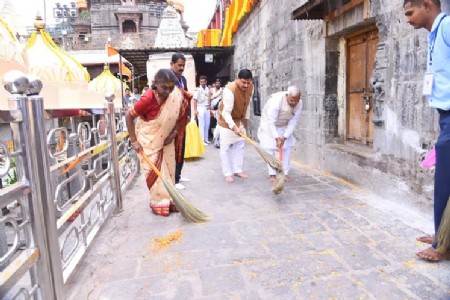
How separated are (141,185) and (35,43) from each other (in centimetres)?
234

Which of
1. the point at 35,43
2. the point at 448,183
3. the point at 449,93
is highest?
the point at 35,43

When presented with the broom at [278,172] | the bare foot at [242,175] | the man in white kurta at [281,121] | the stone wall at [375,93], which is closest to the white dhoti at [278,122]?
the man in white kurta at [281,121]

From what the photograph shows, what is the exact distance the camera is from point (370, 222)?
307cm

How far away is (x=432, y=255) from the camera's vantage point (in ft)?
7.64

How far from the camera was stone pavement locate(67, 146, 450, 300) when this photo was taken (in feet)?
6.86

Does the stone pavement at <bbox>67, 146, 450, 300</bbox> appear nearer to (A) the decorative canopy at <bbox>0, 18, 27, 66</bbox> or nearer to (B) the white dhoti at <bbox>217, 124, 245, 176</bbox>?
(B) the white dhoti at <bbox>217, 124, 245, 176</bbox>

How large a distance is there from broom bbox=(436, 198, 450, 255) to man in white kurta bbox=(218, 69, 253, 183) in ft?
8.67

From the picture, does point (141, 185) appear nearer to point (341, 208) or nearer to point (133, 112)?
point (133, 112)

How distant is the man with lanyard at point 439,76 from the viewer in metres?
2.08

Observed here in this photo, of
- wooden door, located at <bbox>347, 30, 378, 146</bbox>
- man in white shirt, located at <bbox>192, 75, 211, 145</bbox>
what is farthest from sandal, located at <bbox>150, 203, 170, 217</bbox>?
man in white shirt, located at <bbox>192, 75, 211, 145</bbox>

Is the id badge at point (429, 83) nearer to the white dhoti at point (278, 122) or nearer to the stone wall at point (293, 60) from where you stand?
the white dhoti at point (278, 122)

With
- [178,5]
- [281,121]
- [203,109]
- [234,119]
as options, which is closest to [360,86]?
[281,121]

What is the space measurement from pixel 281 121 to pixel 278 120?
0.05 m

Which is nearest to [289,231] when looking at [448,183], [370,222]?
[370,222]
